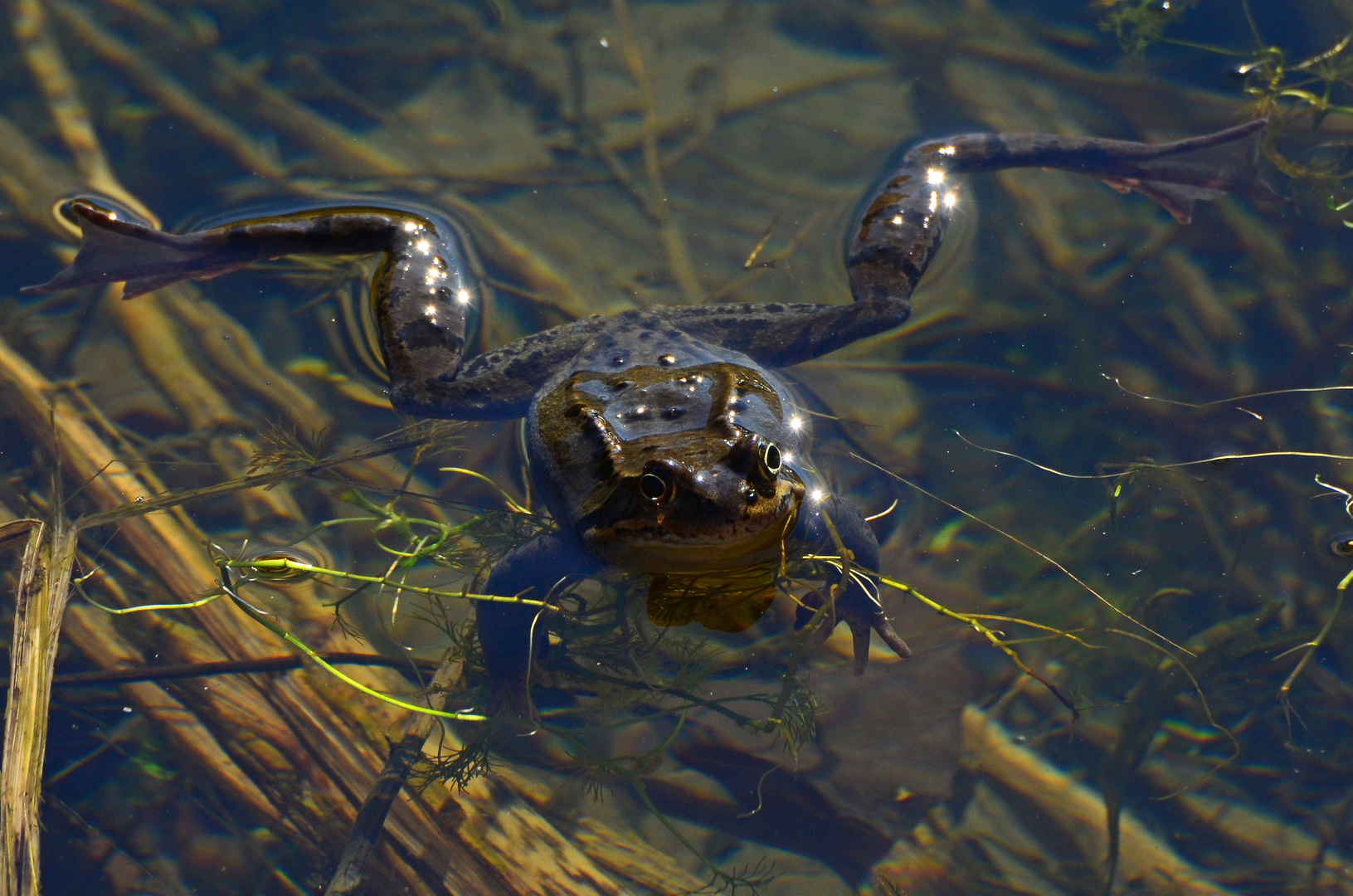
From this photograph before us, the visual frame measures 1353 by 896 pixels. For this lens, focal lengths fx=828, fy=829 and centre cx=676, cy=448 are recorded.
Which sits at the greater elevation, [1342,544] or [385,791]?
[1342,544]

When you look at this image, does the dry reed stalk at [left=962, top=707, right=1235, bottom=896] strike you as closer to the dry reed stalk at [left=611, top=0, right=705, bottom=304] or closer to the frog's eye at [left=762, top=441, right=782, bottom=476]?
the frog's eye at [left=762, top=441, right=782, bottom=476]

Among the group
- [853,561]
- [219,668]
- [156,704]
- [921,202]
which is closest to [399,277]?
Answer: [219,668]

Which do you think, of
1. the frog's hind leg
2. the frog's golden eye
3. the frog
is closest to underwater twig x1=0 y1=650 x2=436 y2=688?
the frog

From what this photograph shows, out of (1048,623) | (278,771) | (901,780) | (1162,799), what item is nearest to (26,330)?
(278,771)

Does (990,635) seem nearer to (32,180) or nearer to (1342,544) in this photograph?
(1342,544)

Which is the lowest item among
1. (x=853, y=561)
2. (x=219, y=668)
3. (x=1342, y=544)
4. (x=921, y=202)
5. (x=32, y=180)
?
(x=219, y=668)

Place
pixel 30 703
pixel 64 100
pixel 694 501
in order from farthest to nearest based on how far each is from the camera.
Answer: pixel 64 100 < pixel 30 703 < pixel 694 501

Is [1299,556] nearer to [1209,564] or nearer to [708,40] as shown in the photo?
[1209,564]

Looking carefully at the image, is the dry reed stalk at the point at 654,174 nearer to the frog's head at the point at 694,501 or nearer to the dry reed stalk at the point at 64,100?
the frog's head at the point at 694,501
